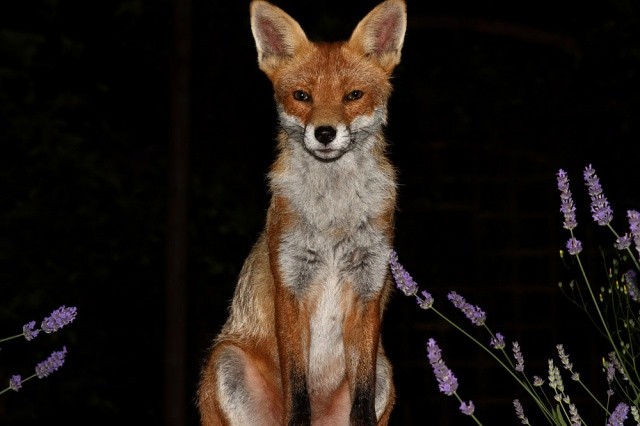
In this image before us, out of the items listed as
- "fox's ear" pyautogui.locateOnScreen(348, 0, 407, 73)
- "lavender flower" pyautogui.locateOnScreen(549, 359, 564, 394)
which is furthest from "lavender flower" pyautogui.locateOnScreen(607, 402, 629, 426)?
"fox's ear" pyautogui.locateOnScreen(348, 0, 407, 73)

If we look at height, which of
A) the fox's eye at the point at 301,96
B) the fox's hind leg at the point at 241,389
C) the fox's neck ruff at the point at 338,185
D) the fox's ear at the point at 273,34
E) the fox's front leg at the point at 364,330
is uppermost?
the fox's ear at the point at 273,34

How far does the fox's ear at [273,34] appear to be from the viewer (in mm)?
4543

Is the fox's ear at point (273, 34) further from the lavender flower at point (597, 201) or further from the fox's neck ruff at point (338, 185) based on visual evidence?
the lavender flower at point (597, 201)

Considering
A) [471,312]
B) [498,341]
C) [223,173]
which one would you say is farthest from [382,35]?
[223,173]

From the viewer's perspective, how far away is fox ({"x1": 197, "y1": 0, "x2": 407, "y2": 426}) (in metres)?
4.38

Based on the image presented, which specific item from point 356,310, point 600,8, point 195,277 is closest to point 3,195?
point 195,277

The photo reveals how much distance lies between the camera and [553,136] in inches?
309

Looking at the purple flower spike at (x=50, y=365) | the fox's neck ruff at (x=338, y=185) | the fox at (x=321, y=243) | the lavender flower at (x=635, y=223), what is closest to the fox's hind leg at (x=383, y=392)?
the fox at (x=321, y=243)

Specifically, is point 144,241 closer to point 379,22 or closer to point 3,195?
point 3,195

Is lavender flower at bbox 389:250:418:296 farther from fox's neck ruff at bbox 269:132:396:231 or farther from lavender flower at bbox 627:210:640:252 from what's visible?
lavender flower at bbox 627:210:640:252

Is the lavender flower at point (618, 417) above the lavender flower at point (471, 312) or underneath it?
underneath

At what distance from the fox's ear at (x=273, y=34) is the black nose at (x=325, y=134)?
0.68m

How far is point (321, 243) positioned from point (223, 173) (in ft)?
10.4

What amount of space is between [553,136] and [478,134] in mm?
594
